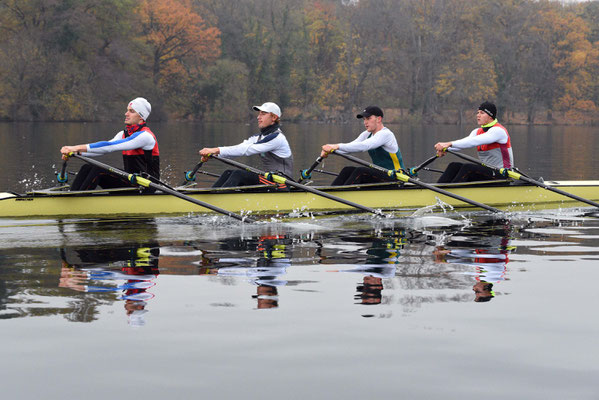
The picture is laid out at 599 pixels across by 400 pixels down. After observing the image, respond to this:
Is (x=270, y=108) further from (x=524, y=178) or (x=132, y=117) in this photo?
(x=524, y=178)

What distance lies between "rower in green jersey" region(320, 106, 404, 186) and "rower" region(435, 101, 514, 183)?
1.17 meters

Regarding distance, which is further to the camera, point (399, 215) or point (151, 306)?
point (399, 215)

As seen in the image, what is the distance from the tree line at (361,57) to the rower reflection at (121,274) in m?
62.5

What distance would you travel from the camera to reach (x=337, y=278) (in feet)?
29.0

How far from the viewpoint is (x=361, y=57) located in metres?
84.3

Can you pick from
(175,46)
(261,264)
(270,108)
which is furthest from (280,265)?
(175,46)

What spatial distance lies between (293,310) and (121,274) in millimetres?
2321

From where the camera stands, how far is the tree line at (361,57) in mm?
76812

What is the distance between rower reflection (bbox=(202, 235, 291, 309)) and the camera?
816cm

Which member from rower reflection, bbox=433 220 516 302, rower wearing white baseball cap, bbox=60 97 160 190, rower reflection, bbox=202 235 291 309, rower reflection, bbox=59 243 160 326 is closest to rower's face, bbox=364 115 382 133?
rower reflection, bbox=433 220 516 302

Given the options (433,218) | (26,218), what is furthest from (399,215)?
(26,218)

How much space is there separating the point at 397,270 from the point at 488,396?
4022 mm

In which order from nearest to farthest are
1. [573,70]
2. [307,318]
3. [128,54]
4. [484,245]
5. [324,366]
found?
[324,366] → [307,318] → [484,245] → [128,54] → [573,70]

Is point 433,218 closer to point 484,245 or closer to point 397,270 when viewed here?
point 484,245
